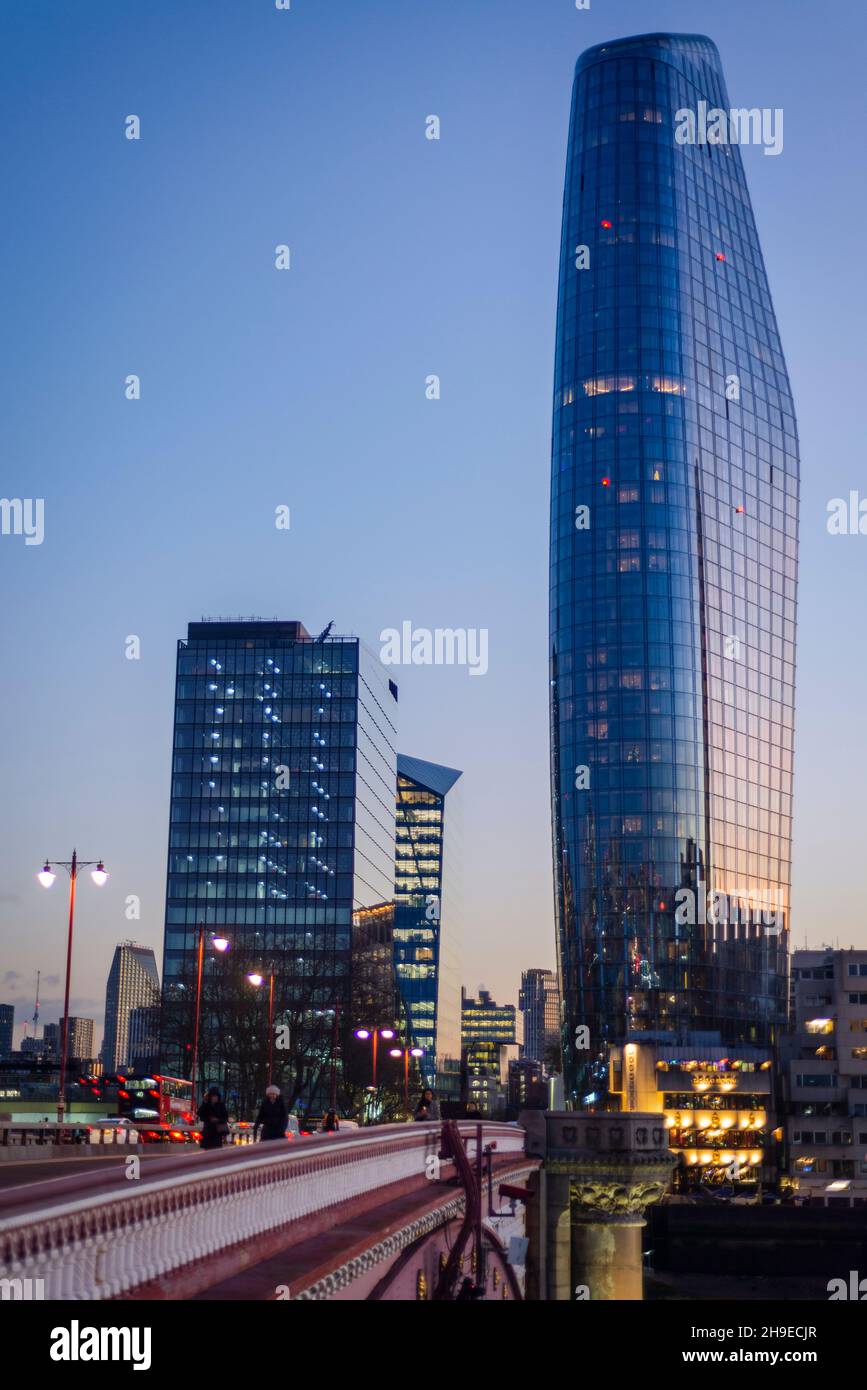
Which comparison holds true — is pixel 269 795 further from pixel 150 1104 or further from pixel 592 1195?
pixel 592 1195

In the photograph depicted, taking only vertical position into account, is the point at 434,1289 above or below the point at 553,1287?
above

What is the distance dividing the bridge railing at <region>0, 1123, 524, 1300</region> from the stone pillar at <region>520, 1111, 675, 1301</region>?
44.4 m

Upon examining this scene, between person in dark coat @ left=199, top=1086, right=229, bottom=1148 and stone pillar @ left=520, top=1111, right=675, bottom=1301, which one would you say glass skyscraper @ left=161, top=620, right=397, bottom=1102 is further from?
person in dark coat @ left=199, top=1086, right=229, bottom=1148

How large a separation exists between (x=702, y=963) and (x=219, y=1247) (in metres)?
179

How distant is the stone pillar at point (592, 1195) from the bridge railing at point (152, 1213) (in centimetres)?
4438

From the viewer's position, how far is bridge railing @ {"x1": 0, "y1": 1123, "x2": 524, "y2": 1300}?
1235cm

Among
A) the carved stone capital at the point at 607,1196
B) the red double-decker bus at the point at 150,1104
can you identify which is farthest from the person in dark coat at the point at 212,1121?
the red double-decker bus at the point at 150,1104

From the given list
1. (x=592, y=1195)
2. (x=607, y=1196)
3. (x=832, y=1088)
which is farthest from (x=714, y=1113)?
(x=607, y=1196)

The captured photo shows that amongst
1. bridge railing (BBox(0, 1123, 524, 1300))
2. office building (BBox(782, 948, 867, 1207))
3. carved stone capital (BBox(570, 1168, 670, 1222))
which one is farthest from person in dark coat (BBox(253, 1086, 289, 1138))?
office building (BBox(782, 948, 867, 1207))

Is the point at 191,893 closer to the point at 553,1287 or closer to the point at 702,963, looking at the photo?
the point at 702,963

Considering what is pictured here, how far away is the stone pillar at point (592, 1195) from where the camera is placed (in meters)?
66.8

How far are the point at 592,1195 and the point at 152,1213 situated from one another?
56.8 m
